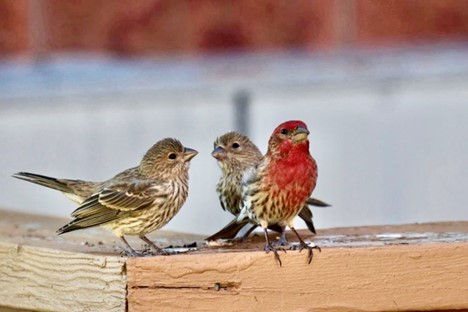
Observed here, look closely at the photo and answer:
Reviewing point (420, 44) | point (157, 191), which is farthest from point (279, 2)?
point (157, 191)

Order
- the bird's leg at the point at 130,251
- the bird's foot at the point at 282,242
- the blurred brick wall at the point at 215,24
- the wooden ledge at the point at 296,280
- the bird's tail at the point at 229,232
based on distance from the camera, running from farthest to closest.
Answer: the blurred brick wall at the point at 215,24 < the bird's tail at the point at 229,232 < the bird's foot at the point at 282,242 < the bird's leg at the point at 130,251 < the wooden ledge at the point at 296,280

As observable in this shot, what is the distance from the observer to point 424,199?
Answer: 8008 mm

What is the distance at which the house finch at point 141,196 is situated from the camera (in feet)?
17.1

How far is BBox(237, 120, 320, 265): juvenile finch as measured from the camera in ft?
16.1

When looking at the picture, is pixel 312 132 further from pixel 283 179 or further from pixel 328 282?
pixel 328 282

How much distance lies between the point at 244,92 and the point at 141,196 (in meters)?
2.71

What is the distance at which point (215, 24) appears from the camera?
24.6 ft

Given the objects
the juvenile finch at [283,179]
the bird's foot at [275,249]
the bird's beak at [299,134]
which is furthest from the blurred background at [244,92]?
the bird's foot at [275,249]

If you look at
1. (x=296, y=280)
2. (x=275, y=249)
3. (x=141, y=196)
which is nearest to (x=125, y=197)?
(x=141, y=196)

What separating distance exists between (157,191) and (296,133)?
0.70 metres

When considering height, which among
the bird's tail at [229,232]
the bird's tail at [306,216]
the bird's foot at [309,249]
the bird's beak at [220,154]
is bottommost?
the bird's foot at [309,249]

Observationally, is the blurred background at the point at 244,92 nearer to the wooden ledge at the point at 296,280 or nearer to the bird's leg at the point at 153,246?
the bird's leg at the point at 153,246

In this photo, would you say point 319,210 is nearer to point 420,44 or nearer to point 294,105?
point 294,105

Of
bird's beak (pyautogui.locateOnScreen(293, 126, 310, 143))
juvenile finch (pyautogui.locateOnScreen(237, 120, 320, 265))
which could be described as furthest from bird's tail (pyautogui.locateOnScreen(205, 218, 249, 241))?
bird's beak (pyautogui.locateOnScreen(293, 126, 310, 143))
